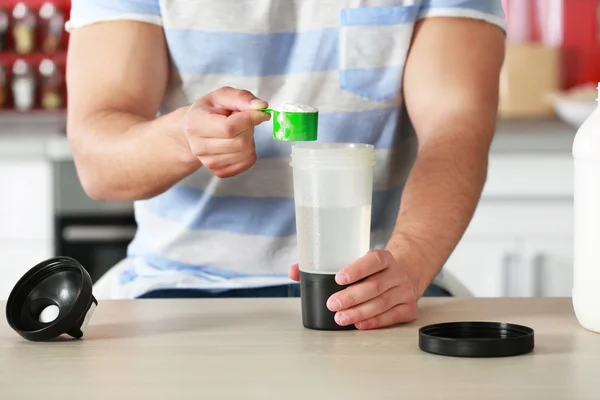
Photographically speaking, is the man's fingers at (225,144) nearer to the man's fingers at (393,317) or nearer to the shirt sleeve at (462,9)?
the man's fingers at (393,317)

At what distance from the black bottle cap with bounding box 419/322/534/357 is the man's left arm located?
0.10m

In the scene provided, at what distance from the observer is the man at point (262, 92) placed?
1.41 meters

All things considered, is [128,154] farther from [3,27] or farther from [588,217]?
[3,27]

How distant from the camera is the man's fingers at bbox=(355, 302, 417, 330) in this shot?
1.03 metres

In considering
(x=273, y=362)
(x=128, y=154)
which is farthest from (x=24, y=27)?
(x=273, y=362)

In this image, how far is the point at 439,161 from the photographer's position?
4.36ft

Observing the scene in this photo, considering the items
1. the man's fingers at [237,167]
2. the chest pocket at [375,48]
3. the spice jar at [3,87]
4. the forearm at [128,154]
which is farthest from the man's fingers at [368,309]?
the spice jar at [3,87]

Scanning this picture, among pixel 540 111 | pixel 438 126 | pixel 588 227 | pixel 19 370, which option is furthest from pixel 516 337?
pixel 540 111

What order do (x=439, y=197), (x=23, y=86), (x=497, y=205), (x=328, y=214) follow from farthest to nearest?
1. (x=23, y=86)
2. (x=497, y=205)
3. (x=439, y=197)
4. (x=328, y=214)

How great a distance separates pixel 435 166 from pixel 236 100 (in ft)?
1.29

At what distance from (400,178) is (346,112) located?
0.47 feet

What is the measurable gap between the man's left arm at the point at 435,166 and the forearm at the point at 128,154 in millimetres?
274

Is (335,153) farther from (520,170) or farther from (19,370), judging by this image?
(520,170)

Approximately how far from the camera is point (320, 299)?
102 cm
